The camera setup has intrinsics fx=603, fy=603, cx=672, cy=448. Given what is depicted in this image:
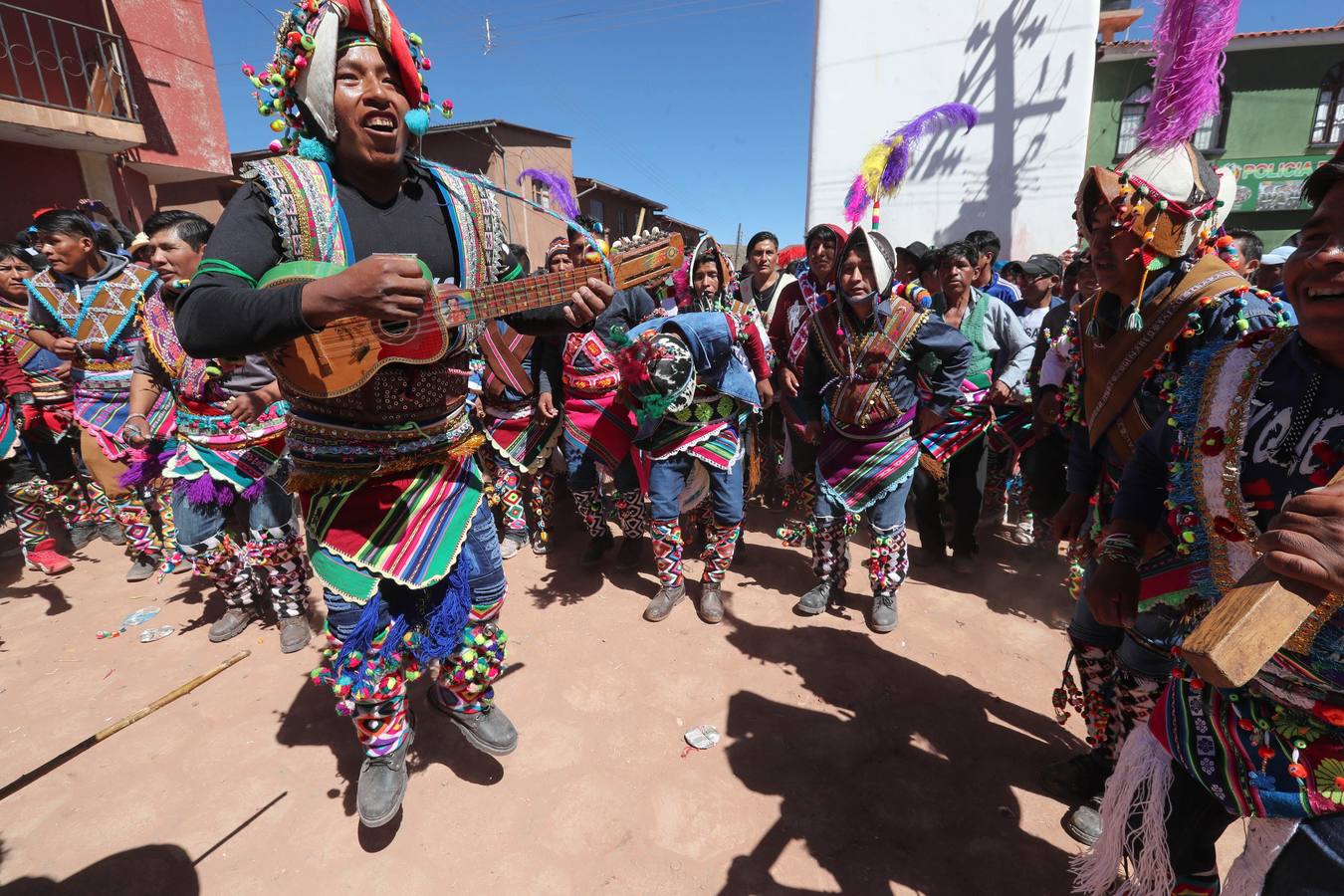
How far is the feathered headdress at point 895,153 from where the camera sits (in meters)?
10.1

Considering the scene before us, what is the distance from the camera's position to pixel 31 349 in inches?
192

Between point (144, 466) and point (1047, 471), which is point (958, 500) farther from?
point (144, 466)

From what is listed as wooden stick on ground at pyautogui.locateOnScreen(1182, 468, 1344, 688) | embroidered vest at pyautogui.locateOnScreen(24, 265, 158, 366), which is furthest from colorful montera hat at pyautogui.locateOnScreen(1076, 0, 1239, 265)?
embroidered vest at pyautogui.locateOnScreen(24, 265, 158, 366)

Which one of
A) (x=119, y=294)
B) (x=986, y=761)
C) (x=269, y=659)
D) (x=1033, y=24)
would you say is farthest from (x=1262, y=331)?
(x=1033, y=24)

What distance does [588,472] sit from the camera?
15.2 feet

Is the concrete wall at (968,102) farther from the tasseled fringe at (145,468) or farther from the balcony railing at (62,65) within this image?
the balcony railing at (62,65)

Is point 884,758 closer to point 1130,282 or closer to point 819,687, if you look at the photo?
point 819,687

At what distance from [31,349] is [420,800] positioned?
5273 millimetres

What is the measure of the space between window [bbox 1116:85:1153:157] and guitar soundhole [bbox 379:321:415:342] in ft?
64.3

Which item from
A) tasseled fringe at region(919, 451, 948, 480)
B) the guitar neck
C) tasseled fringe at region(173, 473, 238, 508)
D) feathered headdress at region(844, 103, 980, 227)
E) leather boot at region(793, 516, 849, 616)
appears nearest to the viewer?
the guitar neck

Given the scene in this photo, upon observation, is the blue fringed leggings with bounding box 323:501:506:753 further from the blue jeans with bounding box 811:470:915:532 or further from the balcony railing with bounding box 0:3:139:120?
the balcony railing with bounding box 0:3:139:120

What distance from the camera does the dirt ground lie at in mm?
2184

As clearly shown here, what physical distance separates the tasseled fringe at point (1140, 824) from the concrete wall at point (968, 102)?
1050 cm

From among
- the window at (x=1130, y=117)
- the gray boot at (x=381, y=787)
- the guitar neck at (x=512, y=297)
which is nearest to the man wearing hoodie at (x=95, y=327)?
the gray boot at (x=381, y=787)
